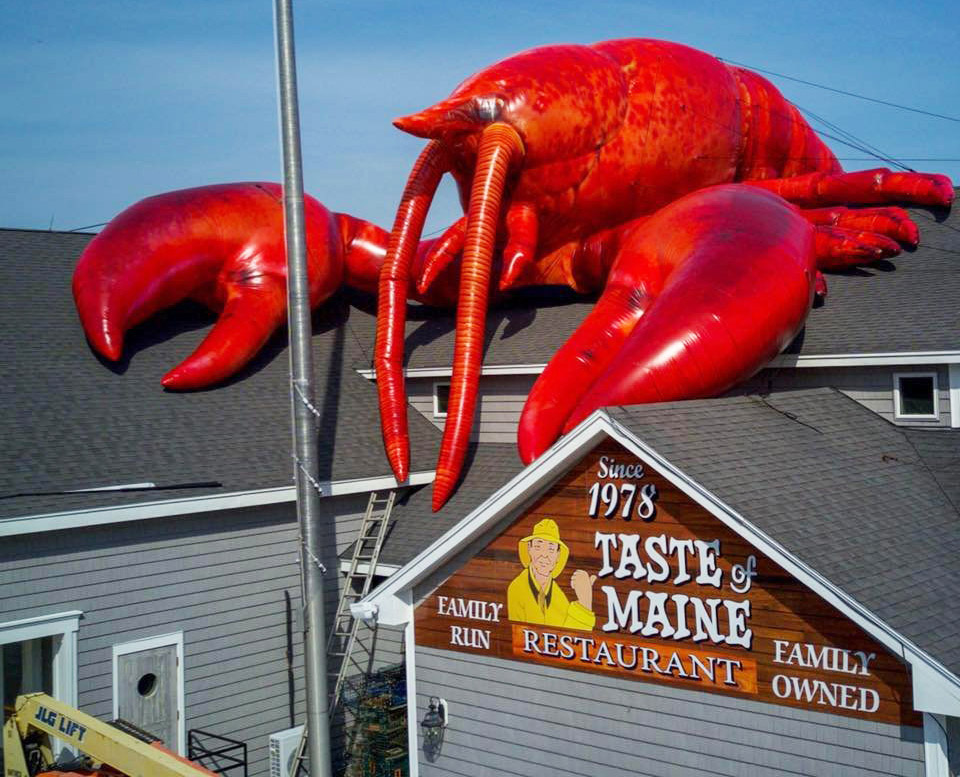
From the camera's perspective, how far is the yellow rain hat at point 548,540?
9.86 m

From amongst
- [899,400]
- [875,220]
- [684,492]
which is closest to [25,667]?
[684,492]

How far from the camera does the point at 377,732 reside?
1279cm

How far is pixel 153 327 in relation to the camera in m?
15.8

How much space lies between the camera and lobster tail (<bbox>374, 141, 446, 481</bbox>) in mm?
14344

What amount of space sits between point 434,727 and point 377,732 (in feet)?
7.24

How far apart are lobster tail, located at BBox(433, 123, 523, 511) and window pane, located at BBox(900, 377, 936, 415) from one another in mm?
4803

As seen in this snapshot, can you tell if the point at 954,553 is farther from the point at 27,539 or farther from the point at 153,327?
the point at 153,327

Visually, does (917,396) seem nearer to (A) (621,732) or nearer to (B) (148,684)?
(A) (621,732)

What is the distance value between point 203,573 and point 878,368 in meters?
7.91

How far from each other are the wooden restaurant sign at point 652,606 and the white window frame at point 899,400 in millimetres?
4637

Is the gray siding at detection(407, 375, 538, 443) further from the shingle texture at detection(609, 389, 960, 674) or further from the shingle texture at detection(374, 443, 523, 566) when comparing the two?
the shingle texture at detection(609, 389, 960, 674)

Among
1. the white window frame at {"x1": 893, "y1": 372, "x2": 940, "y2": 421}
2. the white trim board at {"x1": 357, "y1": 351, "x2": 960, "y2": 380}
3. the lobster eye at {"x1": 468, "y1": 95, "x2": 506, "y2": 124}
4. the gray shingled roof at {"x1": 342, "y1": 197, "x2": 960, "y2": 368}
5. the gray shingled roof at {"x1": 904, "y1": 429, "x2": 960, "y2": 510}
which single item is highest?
the lobster eye at {"x1": 468, "y1": 95, "x2": 506, "y2": 124}

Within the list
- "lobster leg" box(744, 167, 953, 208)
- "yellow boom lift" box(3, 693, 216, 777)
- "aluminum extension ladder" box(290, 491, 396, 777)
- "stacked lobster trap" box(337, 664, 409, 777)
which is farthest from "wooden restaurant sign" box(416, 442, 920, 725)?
"lobster leg" box(744, 167, 953, 208)

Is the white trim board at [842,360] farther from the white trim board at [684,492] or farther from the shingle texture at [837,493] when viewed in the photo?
the white trim board at [684,492]
